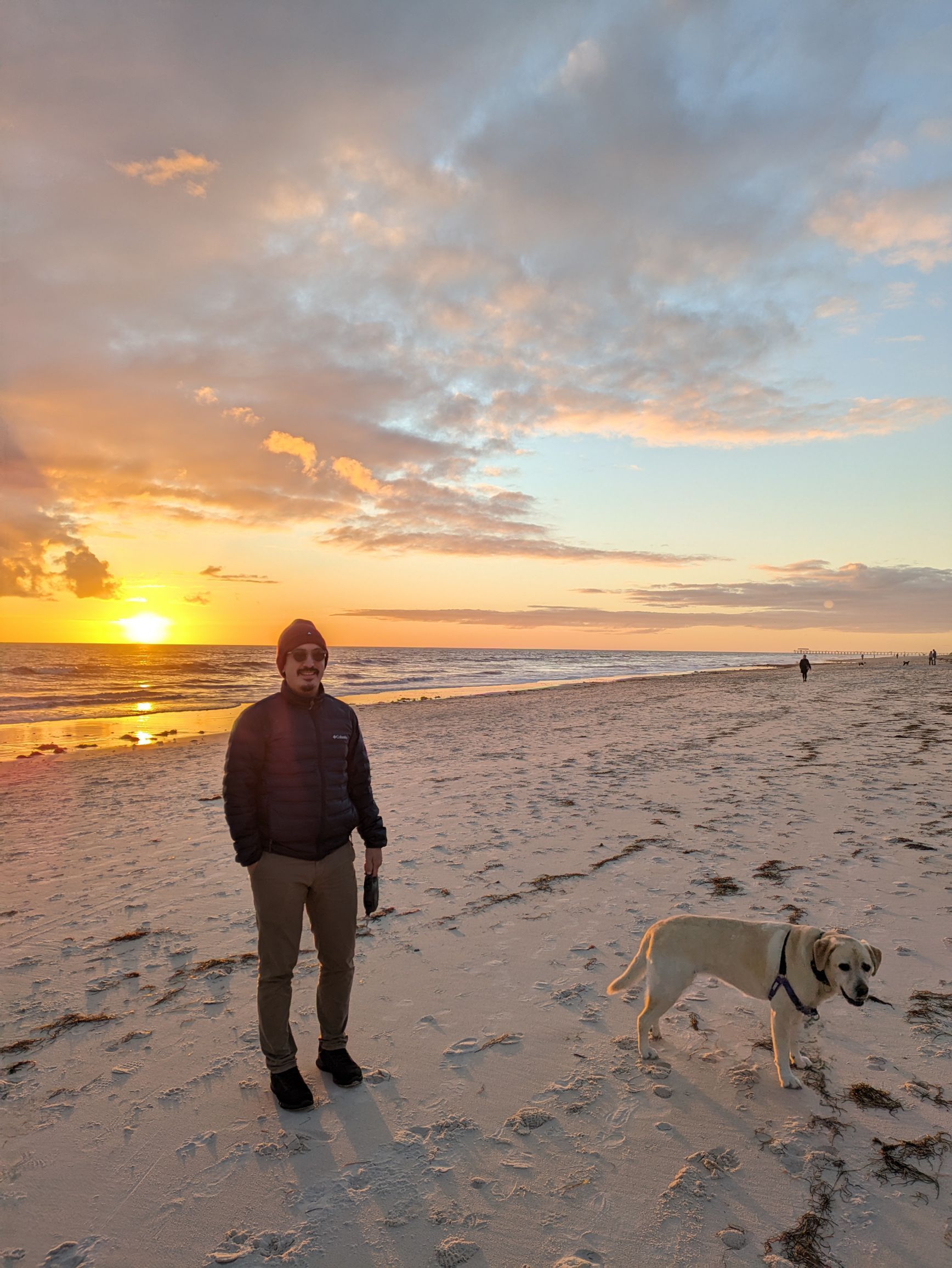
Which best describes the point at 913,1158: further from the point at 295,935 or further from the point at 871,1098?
the point at 295,935

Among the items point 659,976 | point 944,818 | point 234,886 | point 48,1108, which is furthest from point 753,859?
point 48,1108

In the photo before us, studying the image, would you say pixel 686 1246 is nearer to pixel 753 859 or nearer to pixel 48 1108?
pixel 48 1108

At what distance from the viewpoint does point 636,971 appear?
13.5 feet

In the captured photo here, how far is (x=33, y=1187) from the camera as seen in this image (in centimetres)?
313

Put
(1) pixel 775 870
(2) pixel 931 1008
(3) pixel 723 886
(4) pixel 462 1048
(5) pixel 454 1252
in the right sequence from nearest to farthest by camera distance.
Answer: (5) pixel 454 1252 < (4) pixel 462 1048 < (2) pixel 931 1008 < (3) pixel 723 886 < (1) pixel 775 870

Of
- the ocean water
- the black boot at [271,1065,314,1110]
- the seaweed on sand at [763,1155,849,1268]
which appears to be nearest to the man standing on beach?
the black boot at [271,1065,314,1110]

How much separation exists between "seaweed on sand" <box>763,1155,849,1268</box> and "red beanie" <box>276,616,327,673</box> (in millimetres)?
3497

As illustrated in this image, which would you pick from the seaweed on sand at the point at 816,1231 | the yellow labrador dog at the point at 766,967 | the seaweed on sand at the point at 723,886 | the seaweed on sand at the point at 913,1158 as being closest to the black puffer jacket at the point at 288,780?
the yellow labrador dog at the point at 766,967

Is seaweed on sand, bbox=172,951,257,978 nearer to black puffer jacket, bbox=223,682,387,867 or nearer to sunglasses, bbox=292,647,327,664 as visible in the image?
black puffer jacket, bbox=223,682,387,867

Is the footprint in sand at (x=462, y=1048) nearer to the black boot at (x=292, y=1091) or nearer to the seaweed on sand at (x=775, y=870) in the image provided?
Result: the black boot at (x=292, y=1091)

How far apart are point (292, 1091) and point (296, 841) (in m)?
1.41

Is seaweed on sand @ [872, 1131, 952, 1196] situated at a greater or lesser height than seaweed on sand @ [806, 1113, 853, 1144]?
greater

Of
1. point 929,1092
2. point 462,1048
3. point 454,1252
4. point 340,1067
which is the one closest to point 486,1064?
point 462,1048

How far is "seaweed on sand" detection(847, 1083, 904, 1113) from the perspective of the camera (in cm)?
345
